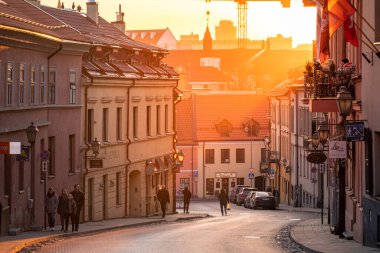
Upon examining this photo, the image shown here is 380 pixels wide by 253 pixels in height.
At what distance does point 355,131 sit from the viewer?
27656 mm

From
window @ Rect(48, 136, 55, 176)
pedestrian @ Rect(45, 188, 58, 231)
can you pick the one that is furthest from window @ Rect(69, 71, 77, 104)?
pedestrian @ Rect(45, 188, 58, 231)

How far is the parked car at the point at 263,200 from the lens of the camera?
235 ft

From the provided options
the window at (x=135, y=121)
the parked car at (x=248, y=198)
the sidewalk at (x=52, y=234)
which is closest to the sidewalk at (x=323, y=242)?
the sidewalk at (x=52, y=234)

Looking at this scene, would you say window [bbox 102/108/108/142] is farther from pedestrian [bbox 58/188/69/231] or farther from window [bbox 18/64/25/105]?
pedestrian [bbox 58/188/69/231]

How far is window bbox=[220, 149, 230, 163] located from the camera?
10472 cm

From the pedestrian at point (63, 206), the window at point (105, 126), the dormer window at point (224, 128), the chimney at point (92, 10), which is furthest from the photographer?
the dormer window at point (224, 128)

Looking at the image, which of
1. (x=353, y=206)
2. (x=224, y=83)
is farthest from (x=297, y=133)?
(x=224, y=83)

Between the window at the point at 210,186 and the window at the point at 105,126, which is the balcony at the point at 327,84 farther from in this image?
the window at the point at 210,186

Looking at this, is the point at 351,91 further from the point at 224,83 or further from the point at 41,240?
the point at 224,83

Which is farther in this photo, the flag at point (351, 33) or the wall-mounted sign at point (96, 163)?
the wall-mounted sign at point (96, 163)

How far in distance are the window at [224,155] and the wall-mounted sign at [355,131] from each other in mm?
76947

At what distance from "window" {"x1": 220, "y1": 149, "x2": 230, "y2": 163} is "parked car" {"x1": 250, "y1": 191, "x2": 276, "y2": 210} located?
30583 millimetres

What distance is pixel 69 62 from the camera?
150 feet

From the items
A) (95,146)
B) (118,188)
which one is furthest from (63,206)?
(118,188)
